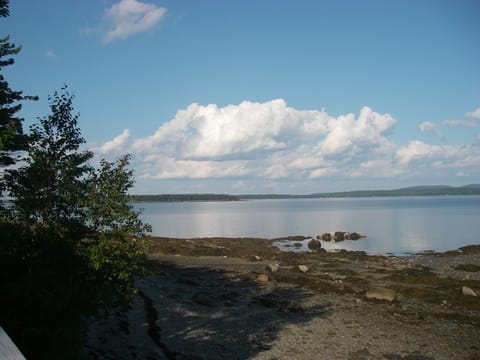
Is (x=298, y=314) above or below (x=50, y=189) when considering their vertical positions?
below

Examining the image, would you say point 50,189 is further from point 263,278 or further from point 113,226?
point 263,278

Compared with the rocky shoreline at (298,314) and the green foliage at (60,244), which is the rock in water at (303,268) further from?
the green foliage at (60,244)

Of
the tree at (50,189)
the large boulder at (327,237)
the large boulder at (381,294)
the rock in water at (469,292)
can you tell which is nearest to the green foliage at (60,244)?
the tree at (50,189)

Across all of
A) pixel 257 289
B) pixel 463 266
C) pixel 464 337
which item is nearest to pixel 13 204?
pixel 464 337

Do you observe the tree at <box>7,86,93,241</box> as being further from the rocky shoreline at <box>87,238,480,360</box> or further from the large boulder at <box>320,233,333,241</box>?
the large boulder at <box>320,233,333,241</box>

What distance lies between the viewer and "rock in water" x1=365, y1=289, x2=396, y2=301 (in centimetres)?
3065

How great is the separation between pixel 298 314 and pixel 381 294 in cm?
812

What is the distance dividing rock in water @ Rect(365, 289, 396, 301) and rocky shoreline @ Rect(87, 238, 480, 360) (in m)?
0.08

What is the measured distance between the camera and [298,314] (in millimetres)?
27422

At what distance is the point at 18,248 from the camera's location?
38.6ft

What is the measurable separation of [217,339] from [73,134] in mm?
14565

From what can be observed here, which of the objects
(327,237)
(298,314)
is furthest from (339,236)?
(298,314)

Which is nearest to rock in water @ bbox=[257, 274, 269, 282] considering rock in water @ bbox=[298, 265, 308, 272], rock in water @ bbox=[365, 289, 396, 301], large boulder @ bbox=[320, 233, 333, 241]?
rock in water @ bbox=[298, 265, 308, 272]

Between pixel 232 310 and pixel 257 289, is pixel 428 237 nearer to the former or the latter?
pixel 257 289
